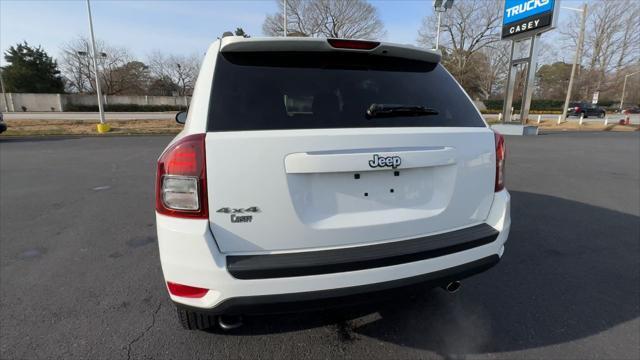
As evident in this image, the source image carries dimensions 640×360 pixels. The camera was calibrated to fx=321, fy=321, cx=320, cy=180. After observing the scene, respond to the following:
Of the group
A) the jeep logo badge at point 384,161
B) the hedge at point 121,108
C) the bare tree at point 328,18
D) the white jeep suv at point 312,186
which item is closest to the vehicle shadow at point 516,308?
the white jeep suv at point 312,186

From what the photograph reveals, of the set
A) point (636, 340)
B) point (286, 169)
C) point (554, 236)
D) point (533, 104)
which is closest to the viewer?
point (286, 169)

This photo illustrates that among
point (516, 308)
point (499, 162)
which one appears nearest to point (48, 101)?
point (499, 162)

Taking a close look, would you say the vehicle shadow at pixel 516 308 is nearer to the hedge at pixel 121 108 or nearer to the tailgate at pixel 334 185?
the tailgate at pixel 334 185

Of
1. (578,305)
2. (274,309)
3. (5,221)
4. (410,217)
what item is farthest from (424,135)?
(5,221)

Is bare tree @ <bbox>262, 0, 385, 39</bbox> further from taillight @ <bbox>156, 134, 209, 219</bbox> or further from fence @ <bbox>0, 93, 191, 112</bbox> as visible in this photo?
taillight @ <bbox>156, 134, 209, 219</bbox>

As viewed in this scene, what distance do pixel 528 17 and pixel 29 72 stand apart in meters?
65.5

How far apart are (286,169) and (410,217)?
2.36 feet

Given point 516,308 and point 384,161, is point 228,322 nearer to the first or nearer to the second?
point 384,161

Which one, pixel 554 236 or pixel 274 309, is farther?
pixel 554 236

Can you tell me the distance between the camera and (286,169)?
148 centimetres

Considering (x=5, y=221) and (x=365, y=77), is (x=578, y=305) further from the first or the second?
(x=5, y=221)

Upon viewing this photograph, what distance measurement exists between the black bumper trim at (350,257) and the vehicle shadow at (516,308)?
254 mm

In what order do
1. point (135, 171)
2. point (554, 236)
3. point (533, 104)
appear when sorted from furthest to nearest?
point (533, 104) → point (135, 171) → point (554, 236)

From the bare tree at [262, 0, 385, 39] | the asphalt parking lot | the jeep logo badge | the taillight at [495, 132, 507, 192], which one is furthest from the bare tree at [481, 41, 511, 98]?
the jeep logo badge
